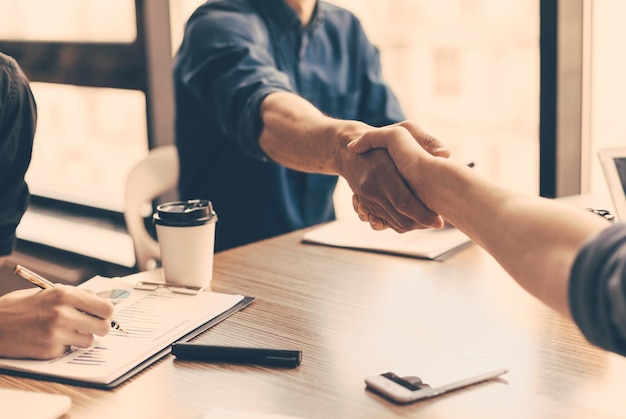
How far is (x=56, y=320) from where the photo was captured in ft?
3.35

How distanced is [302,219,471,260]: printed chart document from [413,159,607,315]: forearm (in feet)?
1.49

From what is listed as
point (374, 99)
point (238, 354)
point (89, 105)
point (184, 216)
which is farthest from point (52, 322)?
point (89, 105)

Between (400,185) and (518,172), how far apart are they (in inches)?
58.3

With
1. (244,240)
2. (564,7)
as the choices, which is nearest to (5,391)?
(244,240)

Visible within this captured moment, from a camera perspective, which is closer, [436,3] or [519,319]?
[519,319]

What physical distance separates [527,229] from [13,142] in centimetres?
108

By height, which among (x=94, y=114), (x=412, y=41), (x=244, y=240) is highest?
(x=412, y=41)

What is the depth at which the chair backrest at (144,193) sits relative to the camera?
208 centimetres

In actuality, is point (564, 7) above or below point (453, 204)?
above

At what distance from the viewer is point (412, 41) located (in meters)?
2.91

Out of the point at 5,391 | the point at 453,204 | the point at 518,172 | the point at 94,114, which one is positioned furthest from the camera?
the point at 94,114

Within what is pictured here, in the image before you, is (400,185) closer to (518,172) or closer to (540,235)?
(540,235)

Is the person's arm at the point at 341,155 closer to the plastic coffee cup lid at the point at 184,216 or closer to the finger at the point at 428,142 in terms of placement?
the finger at the point at 428,142

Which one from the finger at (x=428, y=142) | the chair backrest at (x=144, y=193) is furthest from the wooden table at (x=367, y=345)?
the chair backrest at (x=144, y=193)
